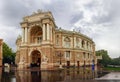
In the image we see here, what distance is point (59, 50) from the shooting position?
61.5 metres

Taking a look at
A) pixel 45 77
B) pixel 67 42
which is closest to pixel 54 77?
pixel 45 77

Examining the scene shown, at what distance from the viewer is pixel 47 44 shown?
5175cm

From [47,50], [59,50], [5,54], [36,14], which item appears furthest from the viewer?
[5,54]

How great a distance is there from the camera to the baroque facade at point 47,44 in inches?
2072

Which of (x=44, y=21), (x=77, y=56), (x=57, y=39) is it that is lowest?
(x=77, y=56)

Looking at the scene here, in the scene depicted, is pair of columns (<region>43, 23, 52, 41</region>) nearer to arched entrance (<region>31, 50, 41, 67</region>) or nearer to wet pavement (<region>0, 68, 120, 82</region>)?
arched entrance (<region>31, 50, 41, 67</region>)

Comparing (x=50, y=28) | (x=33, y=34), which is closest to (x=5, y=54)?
(x=33, y=34)

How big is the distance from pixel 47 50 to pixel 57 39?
10940 mm

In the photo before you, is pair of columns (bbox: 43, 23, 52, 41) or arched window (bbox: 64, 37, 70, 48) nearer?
pair of columns (bbox: 43, 23, 52, 41)

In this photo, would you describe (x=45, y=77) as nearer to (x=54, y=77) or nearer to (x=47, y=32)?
(x=54, y=77)

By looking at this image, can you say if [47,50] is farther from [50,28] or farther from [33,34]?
[33,34]

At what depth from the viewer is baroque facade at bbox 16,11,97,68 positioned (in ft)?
173

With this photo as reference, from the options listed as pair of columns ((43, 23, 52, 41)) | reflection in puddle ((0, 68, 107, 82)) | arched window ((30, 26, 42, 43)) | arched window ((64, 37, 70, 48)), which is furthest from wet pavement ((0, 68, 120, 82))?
arched window ((64, 37, 70, 48))

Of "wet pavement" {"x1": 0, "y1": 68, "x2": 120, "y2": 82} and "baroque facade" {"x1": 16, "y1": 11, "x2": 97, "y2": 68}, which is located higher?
"baroque facade" {"x1": 16, "y1": 11, "x2": 97, "y2": 68}
